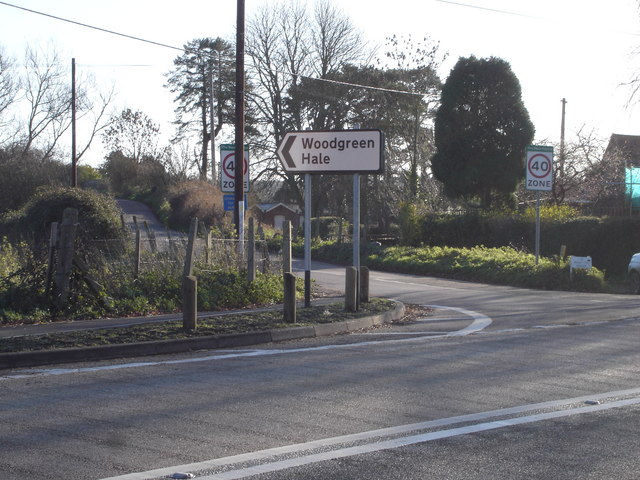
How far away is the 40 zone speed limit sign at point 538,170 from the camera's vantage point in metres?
23.2

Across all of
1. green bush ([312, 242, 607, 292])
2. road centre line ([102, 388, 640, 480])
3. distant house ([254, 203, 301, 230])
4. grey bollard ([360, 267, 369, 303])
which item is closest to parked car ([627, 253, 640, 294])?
green bush ([312, 242, 607, 292])

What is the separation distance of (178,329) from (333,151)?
4.68 metres

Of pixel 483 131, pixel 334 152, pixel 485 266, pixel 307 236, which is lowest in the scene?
pixel 485 266

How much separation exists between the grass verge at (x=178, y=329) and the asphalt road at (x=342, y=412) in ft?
2.60

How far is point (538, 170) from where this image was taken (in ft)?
76.5

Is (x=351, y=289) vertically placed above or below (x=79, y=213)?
below

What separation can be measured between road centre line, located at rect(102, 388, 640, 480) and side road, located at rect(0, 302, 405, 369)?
181 inches

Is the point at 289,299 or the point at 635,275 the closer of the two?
the point at 289,299

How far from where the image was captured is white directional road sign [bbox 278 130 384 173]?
1390 centimetres

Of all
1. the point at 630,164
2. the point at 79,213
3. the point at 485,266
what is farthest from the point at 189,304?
the point at 630,164

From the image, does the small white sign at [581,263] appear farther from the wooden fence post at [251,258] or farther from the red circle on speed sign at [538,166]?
the wooden fence post at [251,258]

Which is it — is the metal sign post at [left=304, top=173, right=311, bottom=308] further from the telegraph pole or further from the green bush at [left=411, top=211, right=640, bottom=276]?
the green bush at [left=411, top=211, right=640, bottom=276]

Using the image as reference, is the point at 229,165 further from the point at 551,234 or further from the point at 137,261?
the point at 551,234

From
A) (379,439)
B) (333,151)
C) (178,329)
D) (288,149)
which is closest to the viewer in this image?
(379,439)
